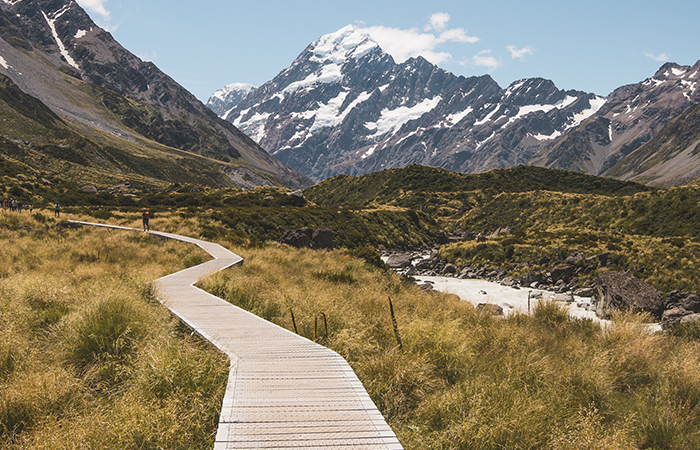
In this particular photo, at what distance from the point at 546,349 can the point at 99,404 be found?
26.7 ft

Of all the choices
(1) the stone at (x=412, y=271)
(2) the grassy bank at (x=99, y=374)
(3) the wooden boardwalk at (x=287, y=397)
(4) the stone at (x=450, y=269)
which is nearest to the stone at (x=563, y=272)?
(4) the stone at (x=450, y=269)

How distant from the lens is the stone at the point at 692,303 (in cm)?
1740

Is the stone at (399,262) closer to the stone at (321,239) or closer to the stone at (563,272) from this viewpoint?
the stone at (321,239)

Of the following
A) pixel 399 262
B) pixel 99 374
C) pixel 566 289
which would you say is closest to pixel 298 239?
pixel 399 262

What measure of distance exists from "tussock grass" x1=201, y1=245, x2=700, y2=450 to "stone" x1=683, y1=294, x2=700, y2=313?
11530 millimetres

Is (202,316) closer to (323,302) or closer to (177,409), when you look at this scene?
(323,302)

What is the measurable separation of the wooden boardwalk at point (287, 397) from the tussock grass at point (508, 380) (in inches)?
26.7

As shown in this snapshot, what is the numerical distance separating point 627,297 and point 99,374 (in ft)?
67.0

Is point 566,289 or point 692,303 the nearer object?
point 692,303

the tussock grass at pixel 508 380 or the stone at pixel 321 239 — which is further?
the stone at pixel 321 239

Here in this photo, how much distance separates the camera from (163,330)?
6.77m

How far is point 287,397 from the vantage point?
4.69 metres

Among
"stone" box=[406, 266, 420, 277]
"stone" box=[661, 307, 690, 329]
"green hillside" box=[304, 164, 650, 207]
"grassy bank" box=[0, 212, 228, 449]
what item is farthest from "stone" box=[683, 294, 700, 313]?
"green hillside" box=[304, 164, 650, 207]

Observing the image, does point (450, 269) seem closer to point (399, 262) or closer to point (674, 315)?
point (399, 262)
